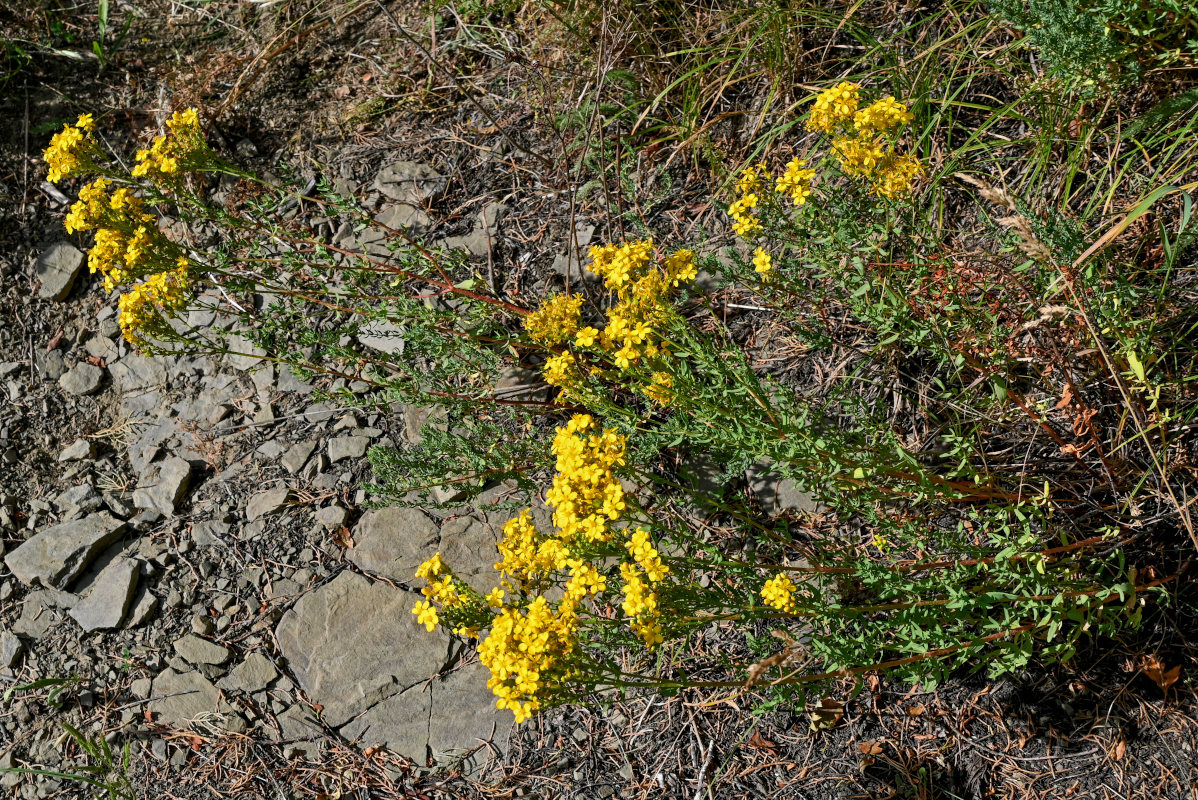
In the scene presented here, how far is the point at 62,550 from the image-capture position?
12.5ft

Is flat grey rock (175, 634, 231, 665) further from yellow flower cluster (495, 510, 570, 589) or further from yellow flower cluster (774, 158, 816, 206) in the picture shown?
yellow flower cluster (774, 158, 816, 206)

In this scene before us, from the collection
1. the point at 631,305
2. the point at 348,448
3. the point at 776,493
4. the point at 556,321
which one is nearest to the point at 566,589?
the point at 631,305

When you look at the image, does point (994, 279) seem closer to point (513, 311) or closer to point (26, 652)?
point (513, 311)

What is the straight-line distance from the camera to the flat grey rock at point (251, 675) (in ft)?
11.6

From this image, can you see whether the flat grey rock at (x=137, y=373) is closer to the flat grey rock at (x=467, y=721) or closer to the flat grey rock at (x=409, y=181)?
the flat grey rock at (x=409, y=181)

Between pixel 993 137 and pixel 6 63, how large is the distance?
17.3 feet

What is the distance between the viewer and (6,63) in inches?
196

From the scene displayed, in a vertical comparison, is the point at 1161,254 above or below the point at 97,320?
above

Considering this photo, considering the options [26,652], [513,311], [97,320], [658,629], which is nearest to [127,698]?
[26,652]

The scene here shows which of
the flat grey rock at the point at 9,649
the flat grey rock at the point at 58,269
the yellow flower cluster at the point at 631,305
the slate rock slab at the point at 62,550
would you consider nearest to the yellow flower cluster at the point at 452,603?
the yellow flower cluster at the point at 631,305

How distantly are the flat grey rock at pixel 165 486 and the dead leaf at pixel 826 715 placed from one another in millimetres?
2868

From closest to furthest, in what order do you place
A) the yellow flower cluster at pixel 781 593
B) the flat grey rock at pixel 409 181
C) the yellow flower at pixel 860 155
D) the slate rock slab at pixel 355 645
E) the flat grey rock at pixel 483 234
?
the yellow flower cluster at pixel 781 593
the yellow flower at pixel 860 155
the slate rock slab at pixel 355 645
the flat grey rock at pixel 483 234
the flat grey rock at pixel 409 181

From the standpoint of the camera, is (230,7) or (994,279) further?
(230,7)

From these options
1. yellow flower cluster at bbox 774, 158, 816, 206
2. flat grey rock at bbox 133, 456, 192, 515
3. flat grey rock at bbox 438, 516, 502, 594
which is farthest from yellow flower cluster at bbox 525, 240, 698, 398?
flat grey rock at bbox 133, 456, 192, 515
